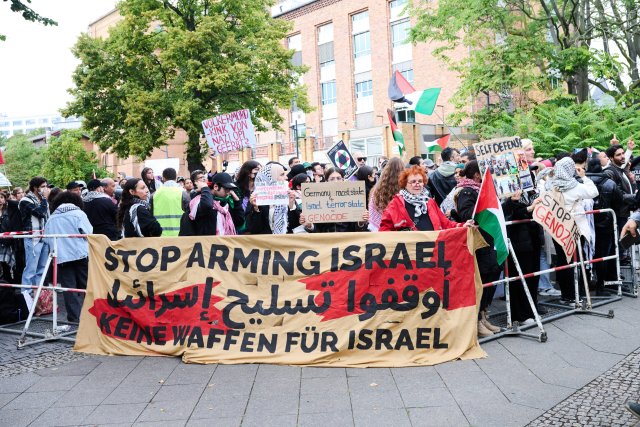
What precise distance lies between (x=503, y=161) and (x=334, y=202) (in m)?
1.97

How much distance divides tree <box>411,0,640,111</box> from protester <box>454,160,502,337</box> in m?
15.7

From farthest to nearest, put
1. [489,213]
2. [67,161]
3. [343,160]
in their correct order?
[67,161]
[343,160]
[489,213]

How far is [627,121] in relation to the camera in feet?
60.6

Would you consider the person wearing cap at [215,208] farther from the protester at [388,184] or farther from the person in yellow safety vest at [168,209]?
the protester at [388,184]

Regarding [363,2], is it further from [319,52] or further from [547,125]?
[547,125]

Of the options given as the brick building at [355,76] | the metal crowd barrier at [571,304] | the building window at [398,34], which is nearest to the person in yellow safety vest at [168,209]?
the metal crowd barrier at [571,304]

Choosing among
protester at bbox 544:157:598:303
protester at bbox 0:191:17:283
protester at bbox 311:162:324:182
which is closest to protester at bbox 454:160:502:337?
protester at bbox 544:157:598:303

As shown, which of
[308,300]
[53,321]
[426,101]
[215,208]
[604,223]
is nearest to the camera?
[308,300]

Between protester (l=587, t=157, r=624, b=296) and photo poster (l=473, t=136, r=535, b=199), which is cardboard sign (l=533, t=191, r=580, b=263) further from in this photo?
protester (l=587, t=157, r=624, b=296)

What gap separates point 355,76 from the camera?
4947 cm

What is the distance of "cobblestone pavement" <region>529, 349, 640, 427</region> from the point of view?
4695 millimetres

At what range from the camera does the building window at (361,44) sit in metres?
48.7

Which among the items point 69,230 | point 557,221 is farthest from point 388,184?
point 69,230

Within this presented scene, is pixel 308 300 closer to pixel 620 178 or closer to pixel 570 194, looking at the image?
pixel 570 194
